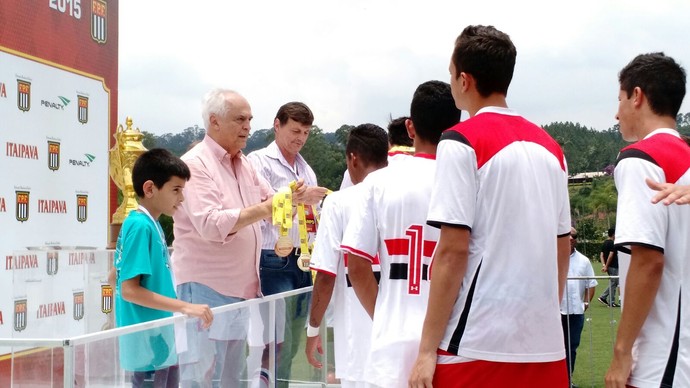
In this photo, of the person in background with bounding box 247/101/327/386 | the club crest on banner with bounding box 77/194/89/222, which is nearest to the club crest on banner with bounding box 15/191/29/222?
the club crest on banner with bounding box 77/194/89/222

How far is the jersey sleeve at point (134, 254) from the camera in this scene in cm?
369

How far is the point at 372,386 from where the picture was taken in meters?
3.20

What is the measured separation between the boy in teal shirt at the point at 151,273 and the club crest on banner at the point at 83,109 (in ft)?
18.6

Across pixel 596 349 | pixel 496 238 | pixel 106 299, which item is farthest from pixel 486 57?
pixel 596 349

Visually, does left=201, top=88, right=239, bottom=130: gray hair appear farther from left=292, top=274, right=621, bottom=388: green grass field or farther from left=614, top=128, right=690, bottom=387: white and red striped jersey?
left=614, top=128, right=690, bottom=387: white and red striped jersey

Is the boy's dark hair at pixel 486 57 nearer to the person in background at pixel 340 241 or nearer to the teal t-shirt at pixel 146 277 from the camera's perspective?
the person in background at pixel 340 241

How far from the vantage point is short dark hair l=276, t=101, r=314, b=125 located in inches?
229

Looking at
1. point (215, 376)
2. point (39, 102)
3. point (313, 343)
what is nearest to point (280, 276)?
point (313, 343)

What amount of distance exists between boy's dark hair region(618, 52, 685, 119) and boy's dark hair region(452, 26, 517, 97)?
548mm

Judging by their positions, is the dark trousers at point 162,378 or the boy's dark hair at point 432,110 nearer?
the boy's dark hair at point 432,110

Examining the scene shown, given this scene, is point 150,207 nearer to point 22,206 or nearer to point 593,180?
point 22,206

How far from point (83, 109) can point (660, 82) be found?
7.44 metres

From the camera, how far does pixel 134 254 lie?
3.71 metres

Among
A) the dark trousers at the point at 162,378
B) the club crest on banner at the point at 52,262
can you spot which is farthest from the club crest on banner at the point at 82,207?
the dark trousers at the point at 162,378
